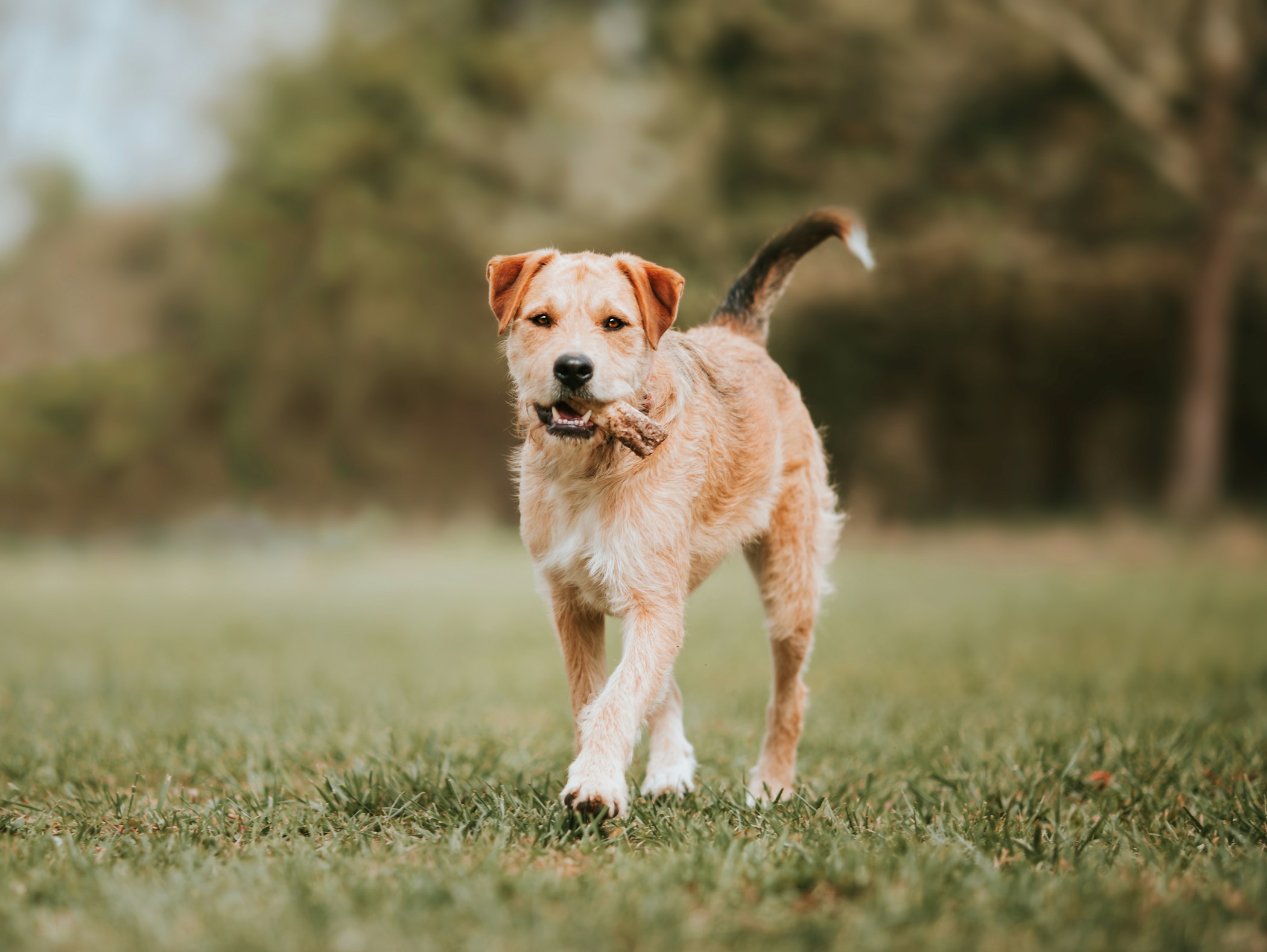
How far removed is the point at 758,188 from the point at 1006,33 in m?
4.78

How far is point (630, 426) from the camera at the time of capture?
3.46 m

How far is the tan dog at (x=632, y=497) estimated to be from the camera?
3377 mm

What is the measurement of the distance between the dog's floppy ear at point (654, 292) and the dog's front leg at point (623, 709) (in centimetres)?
A: 94

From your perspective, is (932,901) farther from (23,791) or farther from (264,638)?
(264,638)

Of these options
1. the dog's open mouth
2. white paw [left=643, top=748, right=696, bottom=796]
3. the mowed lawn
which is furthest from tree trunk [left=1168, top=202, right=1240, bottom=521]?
the dog's open mouth

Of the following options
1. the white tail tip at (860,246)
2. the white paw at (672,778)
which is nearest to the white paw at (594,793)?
the white paw at (672,778)

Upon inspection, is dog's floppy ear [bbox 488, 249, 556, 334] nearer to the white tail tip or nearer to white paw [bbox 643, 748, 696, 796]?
the white tail tip

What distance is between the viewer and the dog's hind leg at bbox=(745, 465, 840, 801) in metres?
4.25

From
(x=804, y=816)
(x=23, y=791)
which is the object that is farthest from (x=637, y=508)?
(x=23, y=791)

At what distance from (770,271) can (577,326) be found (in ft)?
5.52

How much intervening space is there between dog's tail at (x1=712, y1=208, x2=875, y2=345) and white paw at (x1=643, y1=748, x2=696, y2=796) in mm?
1916

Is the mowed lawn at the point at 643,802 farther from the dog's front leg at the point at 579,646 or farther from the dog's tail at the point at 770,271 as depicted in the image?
the dog's tail at the point at 770,271

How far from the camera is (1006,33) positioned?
671 inches

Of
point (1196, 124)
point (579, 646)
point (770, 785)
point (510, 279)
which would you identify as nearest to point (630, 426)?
point (510, 279)
